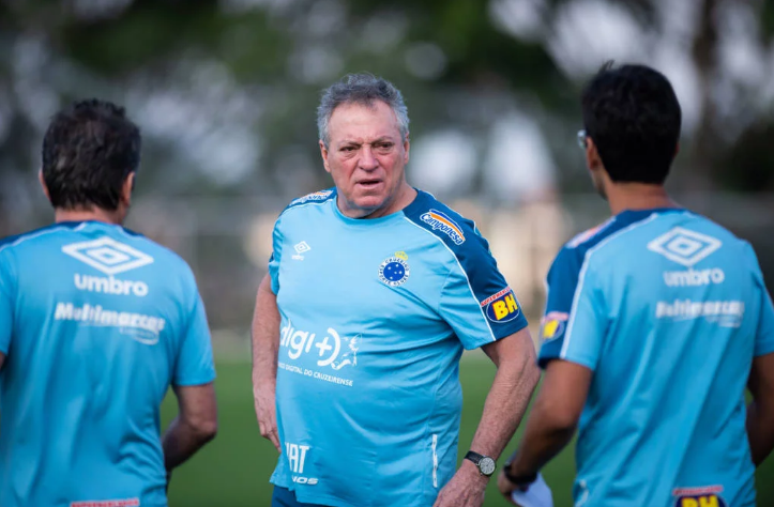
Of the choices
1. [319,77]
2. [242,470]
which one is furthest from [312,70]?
[242,470]

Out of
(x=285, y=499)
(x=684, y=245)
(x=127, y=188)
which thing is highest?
(x=127, y=188)

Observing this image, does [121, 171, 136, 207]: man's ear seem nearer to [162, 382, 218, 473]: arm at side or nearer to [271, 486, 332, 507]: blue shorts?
[162, 382, 218, 473]: arm at side

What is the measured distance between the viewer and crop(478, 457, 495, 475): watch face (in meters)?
3.72

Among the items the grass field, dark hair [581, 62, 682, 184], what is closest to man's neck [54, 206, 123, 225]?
dark hair [581, 62, 682, 184]

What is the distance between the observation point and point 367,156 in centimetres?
399

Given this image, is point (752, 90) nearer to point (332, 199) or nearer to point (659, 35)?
point (659, 35)

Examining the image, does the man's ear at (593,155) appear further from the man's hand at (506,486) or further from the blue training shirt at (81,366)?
the blue training shirt at (81,366)

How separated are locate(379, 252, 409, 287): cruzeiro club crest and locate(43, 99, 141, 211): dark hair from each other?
1.06m

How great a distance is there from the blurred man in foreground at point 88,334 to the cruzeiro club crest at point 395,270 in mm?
752

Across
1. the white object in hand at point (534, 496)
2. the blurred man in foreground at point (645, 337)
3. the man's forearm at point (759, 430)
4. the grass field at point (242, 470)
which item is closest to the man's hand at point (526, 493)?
the white object in hand at point (534, 496)

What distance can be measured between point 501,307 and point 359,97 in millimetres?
1059

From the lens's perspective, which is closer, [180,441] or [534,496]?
[534,496]

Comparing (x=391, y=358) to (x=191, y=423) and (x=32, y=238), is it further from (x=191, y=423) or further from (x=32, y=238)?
(x=32, y=238)

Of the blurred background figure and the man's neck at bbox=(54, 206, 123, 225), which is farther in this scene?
the blurred background figure
